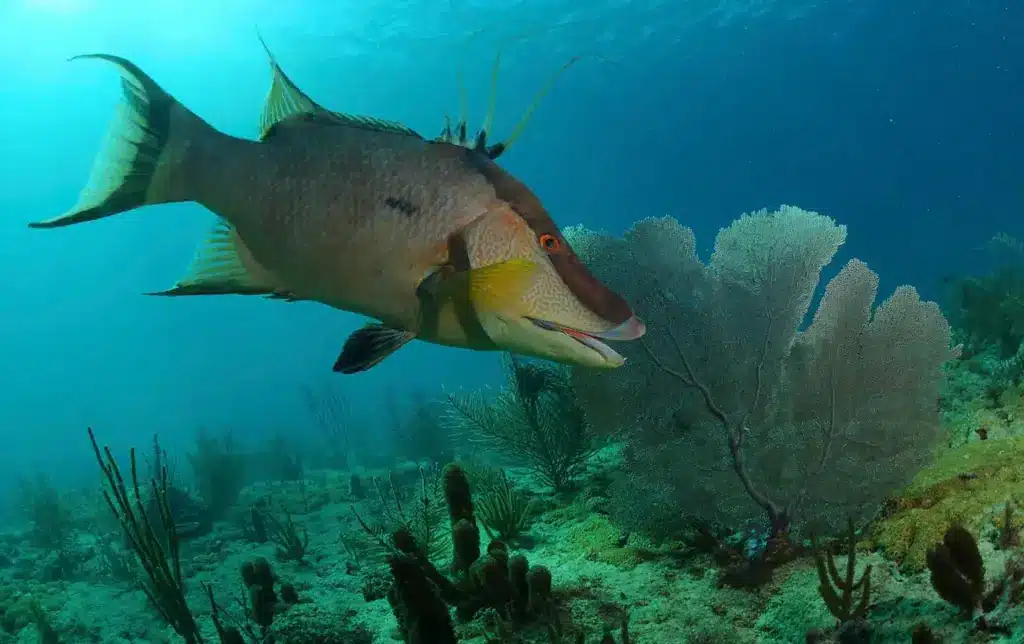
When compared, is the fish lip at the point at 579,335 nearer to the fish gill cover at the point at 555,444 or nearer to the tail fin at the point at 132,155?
the fish gill cover at the point at 555,444

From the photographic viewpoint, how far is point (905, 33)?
41938mm

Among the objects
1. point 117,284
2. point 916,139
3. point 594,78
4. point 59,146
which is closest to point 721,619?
point 594,78

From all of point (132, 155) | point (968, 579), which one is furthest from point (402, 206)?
point (968, 579)

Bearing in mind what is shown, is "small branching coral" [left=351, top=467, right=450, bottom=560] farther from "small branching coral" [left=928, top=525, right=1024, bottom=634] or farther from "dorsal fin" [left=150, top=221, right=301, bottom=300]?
"small branching coral" [left=928, top=525, right=1024, bottom=634]

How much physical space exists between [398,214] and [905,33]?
177ft

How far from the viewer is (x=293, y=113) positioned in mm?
2102

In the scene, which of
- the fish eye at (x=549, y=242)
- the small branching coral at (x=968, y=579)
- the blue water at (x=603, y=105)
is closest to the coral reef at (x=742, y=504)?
the small branching coral at (x=968, y=579)

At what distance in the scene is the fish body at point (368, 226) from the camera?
170cm

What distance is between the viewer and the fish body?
5.56 feet

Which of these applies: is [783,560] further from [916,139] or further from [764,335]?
[916,139]

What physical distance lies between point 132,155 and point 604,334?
172 centimetres

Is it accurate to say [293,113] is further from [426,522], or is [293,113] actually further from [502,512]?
[502,512]

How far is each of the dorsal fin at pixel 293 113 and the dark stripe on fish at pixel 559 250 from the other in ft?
1.12

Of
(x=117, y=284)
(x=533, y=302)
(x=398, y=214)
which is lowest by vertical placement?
(x=533, y=302)
